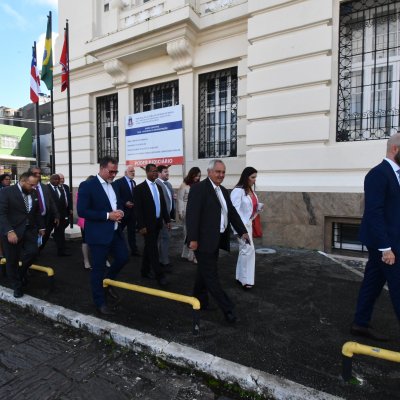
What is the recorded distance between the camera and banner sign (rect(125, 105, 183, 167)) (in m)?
7.64

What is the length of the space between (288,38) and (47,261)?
6.64 meters

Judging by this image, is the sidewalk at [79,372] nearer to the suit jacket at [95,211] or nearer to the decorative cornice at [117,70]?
the suit jacket at [95,211]

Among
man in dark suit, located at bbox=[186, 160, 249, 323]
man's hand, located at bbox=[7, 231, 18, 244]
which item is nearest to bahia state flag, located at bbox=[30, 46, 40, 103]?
man's hand, located at bbox=[7, 231, 18, 244]

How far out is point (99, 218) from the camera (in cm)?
366

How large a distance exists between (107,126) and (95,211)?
26.6ft

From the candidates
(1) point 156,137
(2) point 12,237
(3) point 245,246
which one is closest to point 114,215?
(2) point 12,237

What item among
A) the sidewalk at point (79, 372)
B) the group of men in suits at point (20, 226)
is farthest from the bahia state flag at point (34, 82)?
the sidewalk at point (79, 372)

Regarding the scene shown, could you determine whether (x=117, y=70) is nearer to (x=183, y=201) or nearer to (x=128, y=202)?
(x=128, y=202)

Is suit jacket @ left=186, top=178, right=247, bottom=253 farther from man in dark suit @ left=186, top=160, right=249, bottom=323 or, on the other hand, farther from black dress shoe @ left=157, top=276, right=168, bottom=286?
black dress shoe @ left=157, top=276, right=168, bottom=286

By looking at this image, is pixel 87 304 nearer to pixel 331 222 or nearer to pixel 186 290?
pixel 186 290

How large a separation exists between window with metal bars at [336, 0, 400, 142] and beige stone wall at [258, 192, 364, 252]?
1.31 m

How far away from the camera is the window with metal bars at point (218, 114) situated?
8.53 metres

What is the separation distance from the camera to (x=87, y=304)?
4.09m

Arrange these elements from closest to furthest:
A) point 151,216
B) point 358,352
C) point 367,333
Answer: point 358,352, point 367,333, point 151,216
